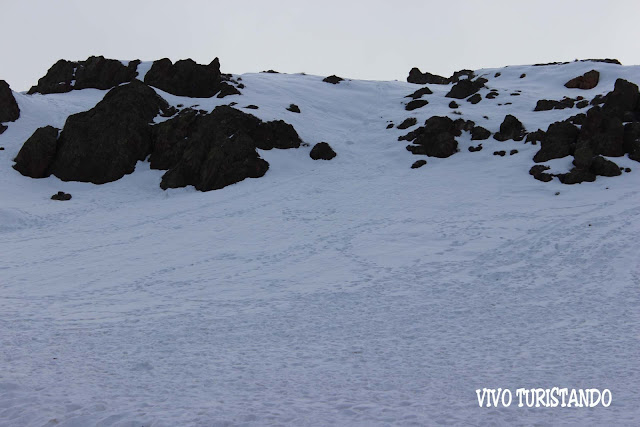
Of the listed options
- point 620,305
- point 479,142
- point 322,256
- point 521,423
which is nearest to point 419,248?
point 322,256

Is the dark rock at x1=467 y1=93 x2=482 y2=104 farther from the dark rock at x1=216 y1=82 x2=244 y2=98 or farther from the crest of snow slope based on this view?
the dark rock at x1=216 y1=82 x2=244 y2=98

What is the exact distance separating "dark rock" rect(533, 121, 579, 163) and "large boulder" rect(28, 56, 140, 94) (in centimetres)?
3784

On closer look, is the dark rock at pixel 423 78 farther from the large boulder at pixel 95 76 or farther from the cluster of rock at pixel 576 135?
the large boulder at pixel 95 76

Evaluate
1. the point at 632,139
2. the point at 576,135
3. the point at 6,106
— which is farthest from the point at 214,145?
the point at 632,139

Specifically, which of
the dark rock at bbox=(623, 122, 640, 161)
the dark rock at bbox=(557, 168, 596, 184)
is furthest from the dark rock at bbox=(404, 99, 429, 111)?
the dark rock at bbox=(557, 168, 596, 184)

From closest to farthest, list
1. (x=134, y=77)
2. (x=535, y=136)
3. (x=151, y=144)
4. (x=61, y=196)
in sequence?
(x=61, y=196), (x=535, y=136), (x=151, y=144), (x=134, y=77)

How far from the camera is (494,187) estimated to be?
26.8 meters

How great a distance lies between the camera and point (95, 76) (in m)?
46.3

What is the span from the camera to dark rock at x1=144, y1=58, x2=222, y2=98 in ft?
146

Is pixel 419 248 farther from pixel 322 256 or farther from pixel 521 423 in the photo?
pixel 521 423

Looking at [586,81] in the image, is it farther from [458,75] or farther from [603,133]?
[458,75]

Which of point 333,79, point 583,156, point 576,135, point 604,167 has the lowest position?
point 604,167

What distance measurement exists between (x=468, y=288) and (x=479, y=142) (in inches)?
889

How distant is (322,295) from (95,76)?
42.3 meters
